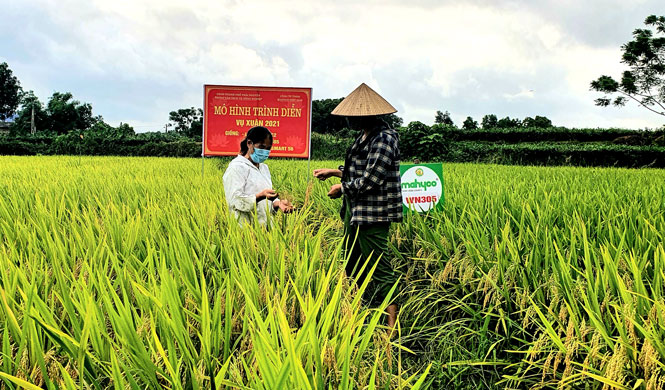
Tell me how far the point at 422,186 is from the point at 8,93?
54290 millimetres

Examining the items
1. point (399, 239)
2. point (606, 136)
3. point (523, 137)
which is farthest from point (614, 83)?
point (399, 239)

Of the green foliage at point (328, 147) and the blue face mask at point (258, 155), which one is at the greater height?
the green foliage at point (328, 147)

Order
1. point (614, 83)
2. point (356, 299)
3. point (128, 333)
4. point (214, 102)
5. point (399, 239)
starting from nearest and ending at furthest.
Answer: point (128, 333) → point (356, 299) → point (399, 239) → point (214, 102) → point (614, 83)

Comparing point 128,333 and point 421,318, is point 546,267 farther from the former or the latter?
point 128,333

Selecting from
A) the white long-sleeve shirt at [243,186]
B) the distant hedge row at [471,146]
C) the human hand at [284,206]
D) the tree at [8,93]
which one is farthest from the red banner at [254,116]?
the tree at [8,93]

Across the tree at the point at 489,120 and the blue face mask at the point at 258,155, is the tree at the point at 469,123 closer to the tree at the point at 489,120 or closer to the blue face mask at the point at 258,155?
the tree at the point at 489,120

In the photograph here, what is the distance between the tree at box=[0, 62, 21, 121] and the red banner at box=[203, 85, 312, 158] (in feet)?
163

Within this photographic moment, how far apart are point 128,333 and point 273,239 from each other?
0.84 metres

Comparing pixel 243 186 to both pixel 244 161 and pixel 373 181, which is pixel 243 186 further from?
pixel 373 181

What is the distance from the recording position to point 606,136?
21703mm

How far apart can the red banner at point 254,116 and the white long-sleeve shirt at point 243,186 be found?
388 centimetres

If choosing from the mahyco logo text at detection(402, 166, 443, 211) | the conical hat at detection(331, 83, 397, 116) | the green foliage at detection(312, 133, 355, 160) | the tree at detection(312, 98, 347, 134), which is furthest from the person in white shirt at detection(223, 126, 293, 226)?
the tree at detection(312, 98, 347, 134)

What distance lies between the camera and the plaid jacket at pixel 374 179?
7.23ft

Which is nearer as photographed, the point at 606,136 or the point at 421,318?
the point at 421,318
